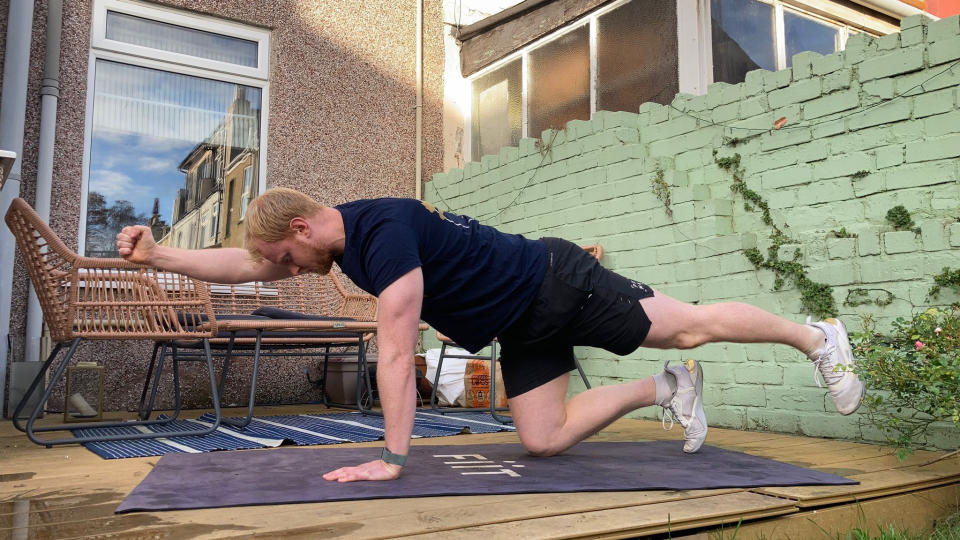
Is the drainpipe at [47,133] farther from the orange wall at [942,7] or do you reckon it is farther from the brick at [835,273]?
the orange wall at [942,7]

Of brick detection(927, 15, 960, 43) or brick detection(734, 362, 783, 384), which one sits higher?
brick detection(927, 15, 960, 43)

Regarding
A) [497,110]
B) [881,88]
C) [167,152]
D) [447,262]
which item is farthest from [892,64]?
[167,152]

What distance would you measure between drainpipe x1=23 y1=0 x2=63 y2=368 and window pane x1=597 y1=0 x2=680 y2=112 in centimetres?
337

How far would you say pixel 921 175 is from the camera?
2691 mm

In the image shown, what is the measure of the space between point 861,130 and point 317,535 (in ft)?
8.65

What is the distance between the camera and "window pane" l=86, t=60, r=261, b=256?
4645 mm

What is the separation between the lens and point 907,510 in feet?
6.14

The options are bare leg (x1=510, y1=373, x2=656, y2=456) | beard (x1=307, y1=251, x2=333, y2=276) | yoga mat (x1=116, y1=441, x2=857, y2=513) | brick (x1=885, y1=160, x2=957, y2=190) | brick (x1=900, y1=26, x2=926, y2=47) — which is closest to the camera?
yoga mat (x1=116, y1=441, x2=857, y2=513)

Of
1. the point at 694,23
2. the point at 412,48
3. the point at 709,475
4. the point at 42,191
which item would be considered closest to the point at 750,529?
the point at 709,475

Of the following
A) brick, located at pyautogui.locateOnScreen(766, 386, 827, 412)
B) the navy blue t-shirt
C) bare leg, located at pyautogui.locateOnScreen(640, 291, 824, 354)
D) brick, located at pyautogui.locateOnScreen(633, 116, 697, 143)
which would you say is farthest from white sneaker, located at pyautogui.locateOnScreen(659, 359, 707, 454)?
brick, located at pyautogui.locateOnScreen(633, 116, 697, 143)

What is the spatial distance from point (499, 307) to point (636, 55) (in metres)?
3.12

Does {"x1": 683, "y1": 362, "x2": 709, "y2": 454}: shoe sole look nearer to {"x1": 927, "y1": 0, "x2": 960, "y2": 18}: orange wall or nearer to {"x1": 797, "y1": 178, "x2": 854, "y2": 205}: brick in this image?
{"x1": 797, "y1": 178, "x2": 854, "y2": 205}: brick

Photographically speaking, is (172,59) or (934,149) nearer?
(934,149)

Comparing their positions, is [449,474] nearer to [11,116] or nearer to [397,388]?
[397,388]
